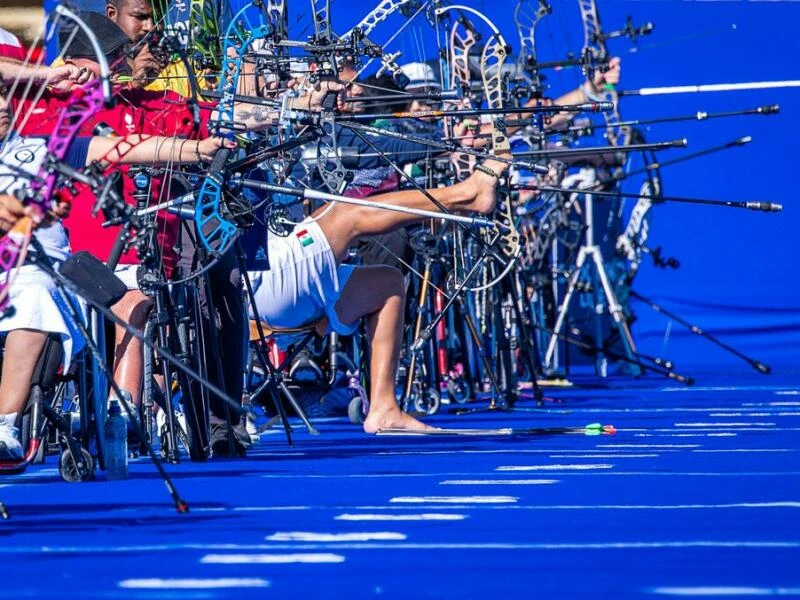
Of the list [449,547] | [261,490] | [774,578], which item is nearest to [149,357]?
[261,490]

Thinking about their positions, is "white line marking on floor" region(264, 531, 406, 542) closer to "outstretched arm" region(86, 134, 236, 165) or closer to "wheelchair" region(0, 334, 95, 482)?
"wheelchair" region(0, 334, 95, 482)

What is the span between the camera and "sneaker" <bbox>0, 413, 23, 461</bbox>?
4.10 meters

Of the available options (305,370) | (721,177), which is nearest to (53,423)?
(305,370)

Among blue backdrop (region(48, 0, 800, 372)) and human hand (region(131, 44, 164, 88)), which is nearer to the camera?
human hand (region(131, 44, 164, 88))

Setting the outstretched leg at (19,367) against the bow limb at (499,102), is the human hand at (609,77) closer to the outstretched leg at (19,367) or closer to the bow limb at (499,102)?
the bow limb at (499,102)

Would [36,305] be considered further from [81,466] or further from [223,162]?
[223,162]

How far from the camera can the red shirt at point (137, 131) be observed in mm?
4816

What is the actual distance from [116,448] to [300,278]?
1679mm

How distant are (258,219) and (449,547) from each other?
246 centimetres

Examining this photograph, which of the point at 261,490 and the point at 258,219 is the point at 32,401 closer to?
the point at 261,490

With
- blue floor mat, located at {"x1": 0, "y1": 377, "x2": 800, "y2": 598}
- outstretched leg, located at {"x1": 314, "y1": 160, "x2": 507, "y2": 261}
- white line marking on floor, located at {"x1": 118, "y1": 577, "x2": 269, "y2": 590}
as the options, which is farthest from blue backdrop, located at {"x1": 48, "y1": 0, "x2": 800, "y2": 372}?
white line marking on floor, located at {"x1": 118, "y1": 577, "x2": 269, "y2": 590}

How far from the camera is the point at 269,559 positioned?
2779 millimetres

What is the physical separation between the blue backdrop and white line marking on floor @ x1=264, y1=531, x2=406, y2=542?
813 centimetres

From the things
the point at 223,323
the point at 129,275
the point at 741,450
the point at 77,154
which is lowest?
the point at 741,450
